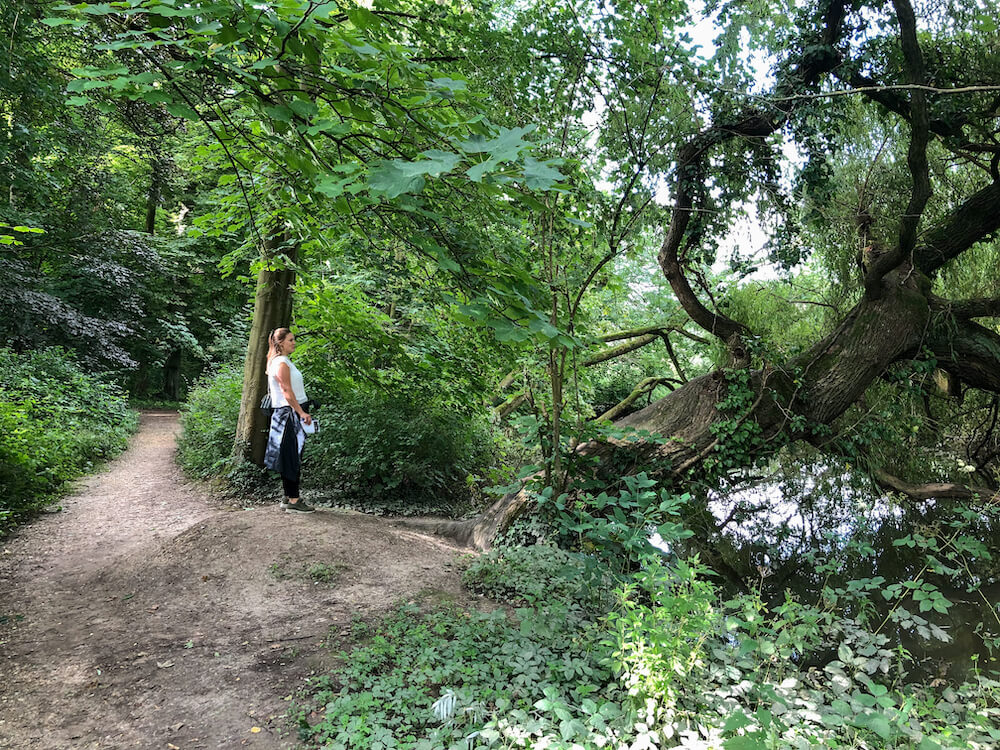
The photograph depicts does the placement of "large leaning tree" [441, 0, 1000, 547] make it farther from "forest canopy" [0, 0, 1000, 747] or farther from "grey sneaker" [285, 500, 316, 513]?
"grey sneaker" [285, 500, 316, 513]

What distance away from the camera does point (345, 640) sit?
3.02 meters

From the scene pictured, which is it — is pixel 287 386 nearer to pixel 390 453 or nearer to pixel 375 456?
pixel 375 456

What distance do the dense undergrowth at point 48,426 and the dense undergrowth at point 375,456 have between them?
60.5 inches

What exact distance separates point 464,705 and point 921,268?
6.17 meters

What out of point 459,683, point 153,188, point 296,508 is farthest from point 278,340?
point 153,188

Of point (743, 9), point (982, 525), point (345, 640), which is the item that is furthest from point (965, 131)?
point (345, 640)

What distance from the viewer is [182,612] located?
3293 mm

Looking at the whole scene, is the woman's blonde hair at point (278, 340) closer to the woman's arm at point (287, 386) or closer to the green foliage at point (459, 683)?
the woman's arm at point (287, 386)

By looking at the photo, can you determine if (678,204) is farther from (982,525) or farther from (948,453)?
(982,525)

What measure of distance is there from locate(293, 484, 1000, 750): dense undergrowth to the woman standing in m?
2.38

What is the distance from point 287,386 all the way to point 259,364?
5.98 ft

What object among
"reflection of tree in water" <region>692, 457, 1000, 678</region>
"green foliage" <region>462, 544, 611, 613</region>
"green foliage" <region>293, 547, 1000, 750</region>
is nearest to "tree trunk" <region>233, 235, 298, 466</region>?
"green foliage" <region>462, 544, 611, 613</region>

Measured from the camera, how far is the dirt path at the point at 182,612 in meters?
2.33

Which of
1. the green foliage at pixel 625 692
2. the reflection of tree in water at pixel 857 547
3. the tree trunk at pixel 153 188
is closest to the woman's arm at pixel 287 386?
the green foliage at pixel 625 692
